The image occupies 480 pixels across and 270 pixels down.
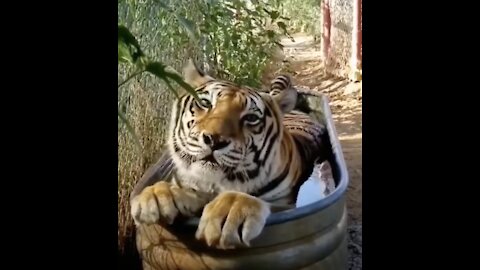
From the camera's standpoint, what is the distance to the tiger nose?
3.83 ft

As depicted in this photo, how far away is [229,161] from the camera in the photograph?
1177 millimetres

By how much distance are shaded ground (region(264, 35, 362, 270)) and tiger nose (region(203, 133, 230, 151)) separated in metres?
0.15

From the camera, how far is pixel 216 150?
1.17 m

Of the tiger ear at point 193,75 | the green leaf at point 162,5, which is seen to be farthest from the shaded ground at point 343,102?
the green leaf at point 162,5

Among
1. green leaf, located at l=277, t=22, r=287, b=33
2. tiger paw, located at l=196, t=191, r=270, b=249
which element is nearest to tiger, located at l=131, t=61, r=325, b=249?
tiger paw, located at l=196, t=191, r=270, b=249

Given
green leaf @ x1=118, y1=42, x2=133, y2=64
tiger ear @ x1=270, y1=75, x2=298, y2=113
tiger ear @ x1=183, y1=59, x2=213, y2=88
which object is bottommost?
tiger ear @ x1=270, y1=75, x2=298, y2=113

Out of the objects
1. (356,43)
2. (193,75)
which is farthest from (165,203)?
(356,43)

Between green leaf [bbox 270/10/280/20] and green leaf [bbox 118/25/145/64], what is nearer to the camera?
green leaf [bbox 118/25/145/64]

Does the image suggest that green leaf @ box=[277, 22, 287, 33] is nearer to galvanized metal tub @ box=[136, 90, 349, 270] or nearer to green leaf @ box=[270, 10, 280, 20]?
green leaf @ box=[270, 10, 280, 20]

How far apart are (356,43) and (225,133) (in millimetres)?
309

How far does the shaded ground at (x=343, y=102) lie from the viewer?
1223 millimetres
